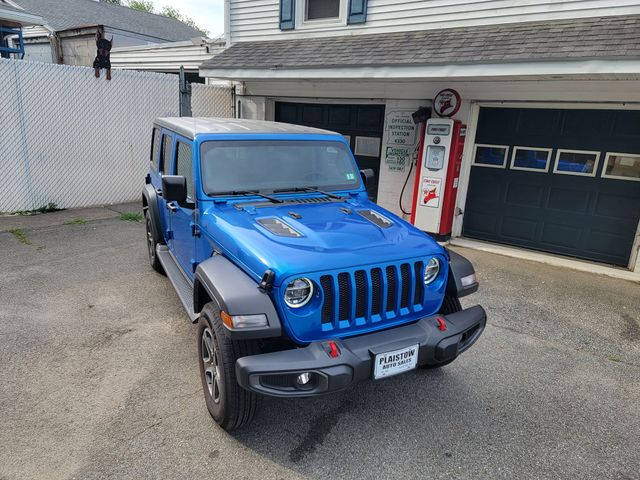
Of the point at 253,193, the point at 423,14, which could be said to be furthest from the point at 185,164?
the point at 423,14

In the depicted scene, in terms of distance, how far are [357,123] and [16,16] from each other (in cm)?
829

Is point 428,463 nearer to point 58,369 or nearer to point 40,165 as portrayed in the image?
point 58,369

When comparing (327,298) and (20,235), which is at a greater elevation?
(327,298)

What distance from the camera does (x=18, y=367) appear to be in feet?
11.0

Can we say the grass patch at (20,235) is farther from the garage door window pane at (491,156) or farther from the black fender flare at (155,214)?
the garage door window pane at (491,156)

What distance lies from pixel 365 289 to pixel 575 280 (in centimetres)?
460

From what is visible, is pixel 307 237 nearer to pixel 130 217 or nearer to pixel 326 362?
pixel 326 362

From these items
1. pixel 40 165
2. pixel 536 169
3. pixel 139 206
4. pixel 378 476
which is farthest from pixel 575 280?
pixel 40 165

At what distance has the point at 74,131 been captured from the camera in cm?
808

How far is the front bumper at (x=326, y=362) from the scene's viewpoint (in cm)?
230

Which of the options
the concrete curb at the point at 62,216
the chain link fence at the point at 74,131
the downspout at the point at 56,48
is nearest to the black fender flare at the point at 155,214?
the concrete curb at the point at 62,216

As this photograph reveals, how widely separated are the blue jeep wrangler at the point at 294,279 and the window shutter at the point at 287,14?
6053 millimetres

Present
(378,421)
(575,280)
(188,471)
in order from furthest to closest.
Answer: (575,280)
(378,421)
(188,471)

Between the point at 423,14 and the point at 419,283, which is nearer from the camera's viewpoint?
the point at 419,283
